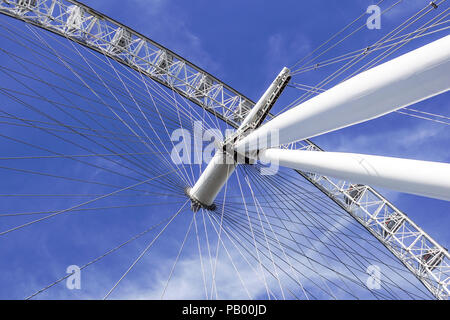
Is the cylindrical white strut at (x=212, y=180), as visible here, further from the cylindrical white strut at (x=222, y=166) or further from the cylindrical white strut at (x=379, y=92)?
the cylindrical white strut at (x=379, y=92)

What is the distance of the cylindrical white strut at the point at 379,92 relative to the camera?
4387mm

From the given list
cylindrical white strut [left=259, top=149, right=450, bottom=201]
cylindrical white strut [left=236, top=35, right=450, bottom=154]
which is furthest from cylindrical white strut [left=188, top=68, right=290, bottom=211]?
cylindrical white strut [left=236, top=35, right=450, bottom=154]

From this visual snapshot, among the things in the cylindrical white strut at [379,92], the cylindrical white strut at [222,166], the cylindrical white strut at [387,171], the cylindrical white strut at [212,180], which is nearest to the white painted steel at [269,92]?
the cylindrical white strut at [222,166]

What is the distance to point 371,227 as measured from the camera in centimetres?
2369

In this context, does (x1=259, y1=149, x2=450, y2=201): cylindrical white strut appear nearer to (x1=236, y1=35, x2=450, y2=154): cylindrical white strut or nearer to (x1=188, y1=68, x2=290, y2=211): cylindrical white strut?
(x1=236, y1=35, x2=450, y2=154): cylindrical white strut

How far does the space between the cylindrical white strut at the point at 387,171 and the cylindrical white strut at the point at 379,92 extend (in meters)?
0.55

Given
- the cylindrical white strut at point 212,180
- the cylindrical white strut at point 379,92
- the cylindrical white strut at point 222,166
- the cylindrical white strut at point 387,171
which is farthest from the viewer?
the cylindrical white strut at point 212,180

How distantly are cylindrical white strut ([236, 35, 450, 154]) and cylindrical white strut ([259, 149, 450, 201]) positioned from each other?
21.6 inches

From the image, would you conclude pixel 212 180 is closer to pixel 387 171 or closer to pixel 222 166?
pixel 222 166

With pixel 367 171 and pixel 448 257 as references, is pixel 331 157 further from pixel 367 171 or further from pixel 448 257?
pixel 448 257

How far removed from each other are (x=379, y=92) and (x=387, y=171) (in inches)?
44.1

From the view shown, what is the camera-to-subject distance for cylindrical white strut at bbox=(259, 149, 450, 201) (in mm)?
4582

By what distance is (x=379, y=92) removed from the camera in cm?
500
